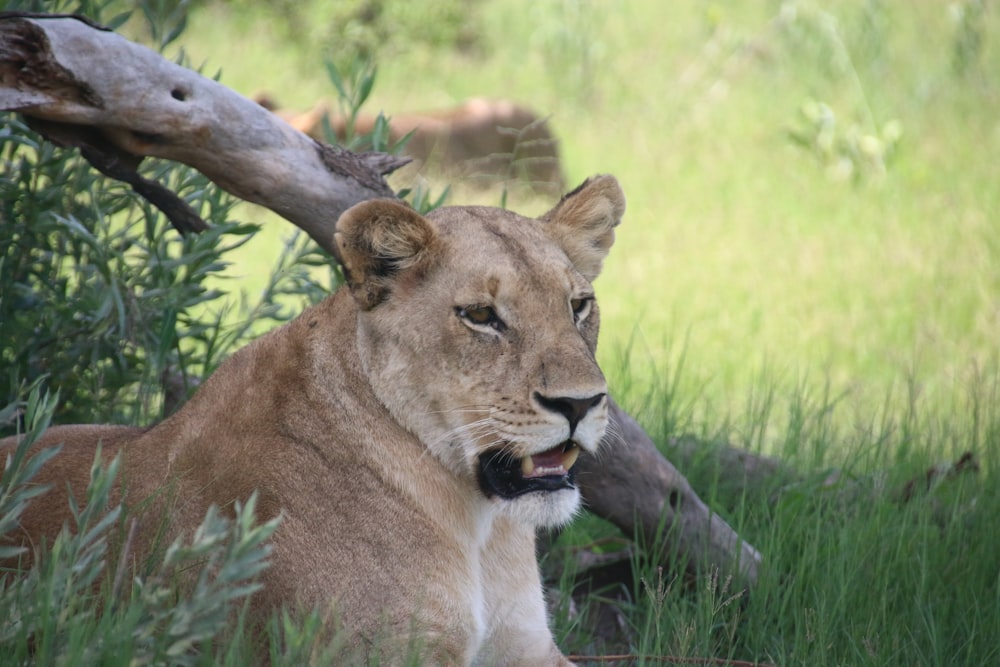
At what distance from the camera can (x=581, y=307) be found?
9.56 ft

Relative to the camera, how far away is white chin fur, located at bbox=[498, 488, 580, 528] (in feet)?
8.93

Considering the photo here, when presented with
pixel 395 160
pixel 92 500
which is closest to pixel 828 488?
pixel 395 160

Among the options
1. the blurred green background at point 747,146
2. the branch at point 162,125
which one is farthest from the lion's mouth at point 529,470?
the blurred green background at point 747,146

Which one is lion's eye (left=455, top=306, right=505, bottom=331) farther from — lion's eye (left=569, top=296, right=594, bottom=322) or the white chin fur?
the white chin fur

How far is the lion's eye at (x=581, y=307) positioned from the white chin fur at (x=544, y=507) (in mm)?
417

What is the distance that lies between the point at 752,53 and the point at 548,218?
31.0ft

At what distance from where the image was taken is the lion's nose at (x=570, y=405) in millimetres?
2609

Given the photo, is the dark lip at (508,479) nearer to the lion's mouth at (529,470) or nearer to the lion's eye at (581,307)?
the lion's mouth at (529,470)

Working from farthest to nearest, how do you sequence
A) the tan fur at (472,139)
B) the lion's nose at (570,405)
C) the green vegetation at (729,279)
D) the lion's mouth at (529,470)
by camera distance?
the tan fur at (472,139)
the green vegetation at (729,279)
the lion's mouth at (529,470)
the lion's nose at (570,405)

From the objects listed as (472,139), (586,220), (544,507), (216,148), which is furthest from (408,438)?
(472,139)

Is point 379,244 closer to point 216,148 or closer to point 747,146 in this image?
point 216,148

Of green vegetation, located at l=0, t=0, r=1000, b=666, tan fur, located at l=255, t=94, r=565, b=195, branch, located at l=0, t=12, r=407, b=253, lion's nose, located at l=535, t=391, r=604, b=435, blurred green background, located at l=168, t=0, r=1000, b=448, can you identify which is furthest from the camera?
tan fur, located at l=255, t=94, r=565, b=195

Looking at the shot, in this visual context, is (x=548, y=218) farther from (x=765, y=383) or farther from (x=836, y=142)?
(x=836, y=142)

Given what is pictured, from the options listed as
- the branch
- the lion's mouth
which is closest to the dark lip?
the lion's mouth
